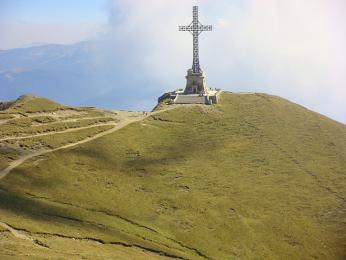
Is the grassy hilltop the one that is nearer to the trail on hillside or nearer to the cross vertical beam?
the trail on hillside

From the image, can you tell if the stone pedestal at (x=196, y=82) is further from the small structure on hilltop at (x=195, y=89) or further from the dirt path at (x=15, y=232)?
the dirt path at (x=15, y=232)

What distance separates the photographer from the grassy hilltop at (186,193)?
6644cm

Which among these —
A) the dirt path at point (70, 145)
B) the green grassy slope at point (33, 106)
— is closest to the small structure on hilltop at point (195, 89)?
the dirt path at point (70, 145)

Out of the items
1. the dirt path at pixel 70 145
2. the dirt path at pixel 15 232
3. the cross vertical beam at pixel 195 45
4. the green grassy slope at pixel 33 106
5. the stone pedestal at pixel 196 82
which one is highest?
the cross vertical beam at pixel 195 45

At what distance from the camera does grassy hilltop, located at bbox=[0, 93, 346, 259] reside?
218ft

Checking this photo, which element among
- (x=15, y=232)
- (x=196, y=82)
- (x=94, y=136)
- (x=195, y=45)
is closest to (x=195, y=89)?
Result: (x=196, y=82)

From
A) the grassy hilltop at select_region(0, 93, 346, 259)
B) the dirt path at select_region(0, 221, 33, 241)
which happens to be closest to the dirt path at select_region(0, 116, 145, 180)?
the grassy hilltop at select_region(0, 93, 346, 259)

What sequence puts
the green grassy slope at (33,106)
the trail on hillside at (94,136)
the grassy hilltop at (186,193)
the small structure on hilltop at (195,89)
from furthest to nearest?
the small structure on hilltop at (195,89) < the green grassy slope at (33,106) < the trail on hillside at (94,136) < the grassy hilltop at (186,193)

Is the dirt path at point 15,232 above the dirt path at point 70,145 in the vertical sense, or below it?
below

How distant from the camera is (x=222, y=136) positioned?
106m

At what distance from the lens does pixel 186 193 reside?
84875 millimetres

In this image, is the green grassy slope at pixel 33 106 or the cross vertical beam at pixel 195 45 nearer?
the green grassy slope at pixel 33 106

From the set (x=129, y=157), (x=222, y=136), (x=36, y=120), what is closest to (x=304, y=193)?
(x=222, y=136)

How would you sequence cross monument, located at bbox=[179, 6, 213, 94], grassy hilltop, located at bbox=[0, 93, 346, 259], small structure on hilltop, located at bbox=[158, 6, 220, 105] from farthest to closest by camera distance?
cross monument, located at bbox=[179, 6, 213, 94], small structure on hilltop, located at bbox=[158, 6, 220, 105], grassy hilltop, located at bbox=[0, 93, 346, 259]
